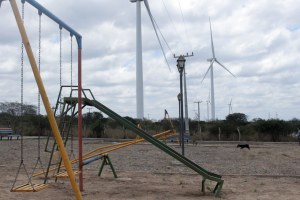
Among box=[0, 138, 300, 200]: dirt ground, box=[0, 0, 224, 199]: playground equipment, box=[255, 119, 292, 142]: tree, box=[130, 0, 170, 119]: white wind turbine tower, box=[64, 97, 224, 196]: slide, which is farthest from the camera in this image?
box=[130, 0, 170, 119]: white wind turbine tower

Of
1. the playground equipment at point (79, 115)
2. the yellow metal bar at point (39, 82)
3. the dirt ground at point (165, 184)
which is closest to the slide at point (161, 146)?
the playground equipment at point (79, 115)

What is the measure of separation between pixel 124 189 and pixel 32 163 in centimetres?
598

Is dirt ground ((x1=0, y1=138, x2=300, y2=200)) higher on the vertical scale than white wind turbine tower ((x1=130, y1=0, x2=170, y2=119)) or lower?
lower

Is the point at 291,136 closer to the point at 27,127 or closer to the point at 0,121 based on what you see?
the point at 27,127

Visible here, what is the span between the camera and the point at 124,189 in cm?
889

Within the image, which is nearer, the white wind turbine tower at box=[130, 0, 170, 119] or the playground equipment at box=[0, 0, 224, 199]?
the playground equipment at box=[0, 0, 224, 199]

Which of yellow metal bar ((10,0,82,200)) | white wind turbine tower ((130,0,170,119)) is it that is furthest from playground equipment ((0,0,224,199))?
white wind turbine tower ((130,0,170,119))

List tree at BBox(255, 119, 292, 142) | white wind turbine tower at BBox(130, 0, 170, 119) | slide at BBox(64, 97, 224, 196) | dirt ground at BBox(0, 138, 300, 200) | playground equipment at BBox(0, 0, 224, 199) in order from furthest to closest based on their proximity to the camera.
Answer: white wind turbine tower at BBox(130, 0, 170, 119) → tree at BBox(255, 119, 292, 142) → slide at BBox(64, 97, 224, 196) → dirt ground at BBox(0, 138, 300, 200) → playground equipment at BBox(0, 0, 224, 199)

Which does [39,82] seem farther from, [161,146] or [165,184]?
[165,184]

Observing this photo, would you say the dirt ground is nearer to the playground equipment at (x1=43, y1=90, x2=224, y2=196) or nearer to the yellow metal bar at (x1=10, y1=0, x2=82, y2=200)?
the playground equipment at (x1=43, y1=90, x2=224, y2=196)

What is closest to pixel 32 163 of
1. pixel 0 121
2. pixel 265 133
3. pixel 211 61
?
pixel 265 133

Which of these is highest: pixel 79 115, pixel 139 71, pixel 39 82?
pixel 139 71

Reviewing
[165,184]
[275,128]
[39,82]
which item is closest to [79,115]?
[39,82]

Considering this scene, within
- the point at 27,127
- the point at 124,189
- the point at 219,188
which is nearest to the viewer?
the point at 219,188
